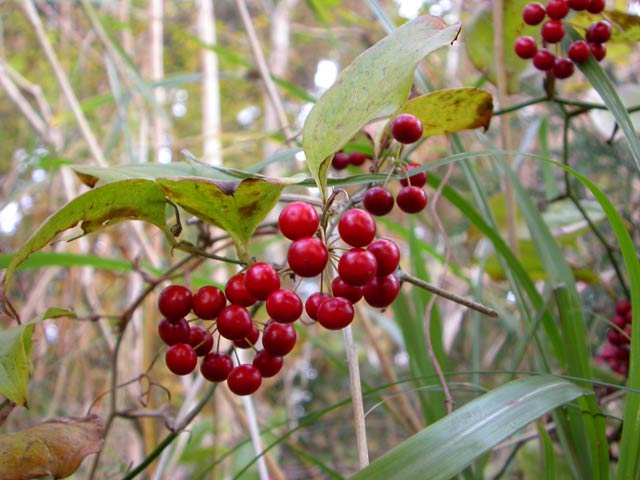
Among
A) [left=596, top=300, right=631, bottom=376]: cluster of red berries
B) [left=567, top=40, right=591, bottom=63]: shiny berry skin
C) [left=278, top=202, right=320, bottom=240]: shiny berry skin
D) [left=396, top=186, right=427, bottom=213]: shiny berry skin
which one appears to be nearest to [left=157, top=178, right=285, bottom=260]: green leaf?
[left=278, top=202, right=320, bottom=240]: shiny berry skin

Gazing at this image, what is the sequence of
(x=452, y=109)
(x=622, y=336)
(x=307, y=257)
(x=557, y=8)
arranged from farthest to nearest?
(x=622, y=336) → (x=557, y=8) → (x=452, y=109) → (x=307, y=257)

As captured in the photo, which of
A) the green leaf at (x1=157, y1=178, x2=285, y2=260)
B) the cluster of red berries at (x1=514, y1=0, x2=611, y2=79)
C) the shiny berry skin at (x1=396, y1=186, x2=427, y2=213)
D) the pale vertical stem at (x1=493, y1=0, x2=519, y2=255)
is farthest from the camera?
the pale vertical stem at (x1=493, y1=0, x2=519, y2=255)

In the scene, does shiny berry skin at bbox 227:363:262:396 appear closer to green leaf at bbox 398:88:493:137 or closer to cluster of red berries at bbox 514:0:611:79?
green leaf at bbox 398:88:493:137

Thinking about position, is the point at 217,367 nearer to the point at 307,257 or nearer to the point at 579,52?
the point at 307,257

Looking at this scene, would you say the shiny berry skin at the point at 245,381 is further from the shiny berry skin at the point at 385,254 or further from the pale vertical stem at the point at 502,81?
the pale vertical stem at the point at 502,81

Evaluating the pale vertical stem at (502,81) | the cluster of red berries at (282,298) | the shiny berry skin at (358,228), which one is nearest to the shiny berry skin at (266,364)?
the cluster of red berries at (282,298)

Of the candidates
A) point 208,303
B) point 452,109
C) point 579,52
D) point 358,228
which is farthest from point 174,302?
point 579,52

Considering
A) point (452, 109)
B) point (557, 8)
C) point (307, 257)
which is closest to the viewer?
point (307, 257)
